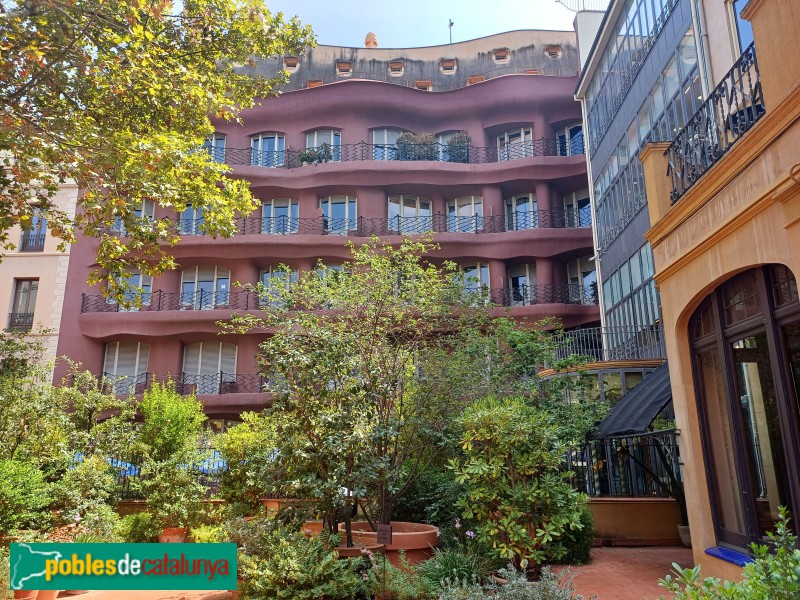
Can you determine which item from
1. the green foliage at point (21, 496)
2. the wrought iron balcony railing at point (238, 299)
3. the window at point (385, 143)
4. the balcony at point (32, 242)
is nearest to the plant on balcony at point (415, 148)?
the window at point (385, 143)

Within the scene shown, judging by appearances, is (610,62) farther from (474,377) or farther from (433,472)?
(433,472)

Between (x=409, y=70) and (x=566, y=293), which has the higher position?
(x=409, y=70)

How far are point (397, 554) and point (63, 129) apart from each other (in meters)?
8.45

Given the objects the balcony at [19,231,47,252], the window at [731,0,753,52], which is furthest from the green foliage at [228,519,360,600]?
the balcony at [19,231,47,252]

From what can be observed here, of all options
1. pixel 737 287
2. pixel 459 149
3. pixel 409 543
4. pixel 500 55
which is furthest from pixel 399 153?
pixel 737 287

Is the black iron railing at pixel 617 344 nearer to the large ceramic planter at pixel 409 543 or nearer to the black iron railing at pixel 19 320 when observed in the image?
the large ceramic planter at pixel 409 543

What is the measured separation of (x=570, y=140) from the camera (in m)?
27.8

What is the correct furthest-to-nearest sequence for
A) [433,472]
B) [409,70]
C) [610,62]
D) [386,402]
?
[409,70], [610,62], [433,472], [386,402]

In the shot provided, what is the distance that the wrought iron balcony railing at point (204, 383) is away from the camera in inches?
989

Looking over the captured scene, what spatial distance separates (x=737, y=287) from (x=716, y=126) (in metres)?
1.86

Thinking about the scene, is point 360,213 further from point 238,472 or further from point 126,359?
point 238,472

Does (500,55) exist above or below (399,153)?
above

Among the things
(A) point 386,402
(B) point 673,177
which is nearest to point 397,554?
(A) point 386,402

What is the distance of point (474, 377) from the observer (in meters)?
13.0
